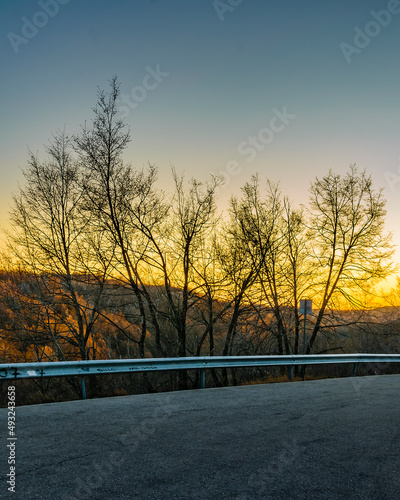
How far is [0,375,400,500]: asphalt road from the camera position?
3441 millimetres

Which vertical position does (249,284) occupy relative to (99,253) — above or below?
below

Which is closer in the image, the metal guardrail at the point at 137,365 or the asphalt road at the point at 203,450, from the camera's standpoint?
the asphalt road at the point at 203,450

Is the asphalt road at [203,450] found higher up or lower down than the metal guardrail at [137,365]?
lower down

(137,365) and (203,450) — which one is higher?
(137,365)

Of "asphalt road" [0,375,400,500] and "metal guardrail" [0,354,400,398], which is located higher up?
"metal guardrail" [0,354,400,398]

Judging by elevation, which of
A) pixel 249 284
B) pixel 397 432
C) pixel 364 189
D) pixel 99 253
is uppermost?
pixel 364 189

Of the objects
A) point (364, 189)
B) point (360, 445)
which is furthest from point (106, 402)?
point (364, 189)

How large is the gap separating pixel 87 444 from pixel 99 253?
45.6 feet

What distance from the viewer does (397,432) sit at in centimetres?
564

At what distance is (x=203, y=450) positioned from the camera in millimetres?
4473

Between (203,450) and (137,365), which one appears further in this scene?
(137,365)

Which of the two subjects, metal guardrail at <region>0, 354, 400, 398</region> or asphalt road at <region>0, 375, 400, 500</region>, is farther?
metal guardrail at <region>0, 354, 400, 398</region>

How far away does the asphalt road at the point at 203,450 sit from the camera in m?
3.44

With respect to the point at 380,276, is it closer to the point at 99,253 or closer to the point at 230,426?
the point at 99,253
